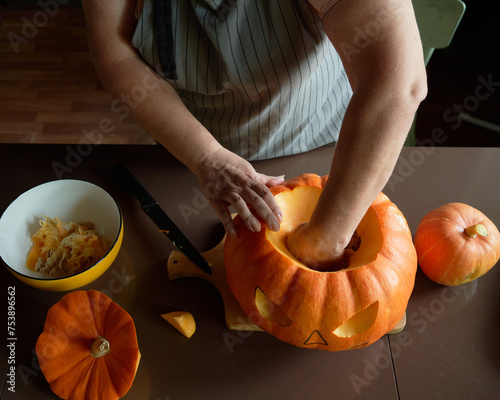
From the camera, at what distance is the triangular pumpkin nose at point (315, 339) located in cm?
68

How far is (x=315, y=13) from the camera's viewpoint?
73cm

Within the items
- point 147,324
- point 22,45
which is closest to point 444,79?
point 147,324

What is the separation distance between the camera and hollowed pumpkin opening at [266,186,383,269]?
0.71 meters

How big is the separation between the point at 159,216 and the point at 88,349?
Answer: 29 cm

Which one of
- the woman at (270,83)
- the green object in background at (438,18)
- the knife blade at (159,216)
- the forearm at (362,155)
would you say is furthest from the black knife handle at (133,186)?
the green object in background at (438,18)

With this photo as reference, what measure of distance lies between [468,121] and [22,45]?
7.78ft

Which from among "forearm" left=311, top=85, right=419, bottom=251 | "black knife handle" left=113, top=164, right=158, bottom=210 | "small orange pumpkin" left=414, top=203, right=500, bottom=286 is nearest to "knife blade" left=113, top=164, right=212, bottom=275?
"black knife handle" left=113, top=164, right=158, bottom=210

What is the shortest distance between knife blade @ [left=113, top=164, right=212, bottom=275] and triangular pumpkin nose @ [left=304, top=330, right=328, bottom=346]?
9.1 inches

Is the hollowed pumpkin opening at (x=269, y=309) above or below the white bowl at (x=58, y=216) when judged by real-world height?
below

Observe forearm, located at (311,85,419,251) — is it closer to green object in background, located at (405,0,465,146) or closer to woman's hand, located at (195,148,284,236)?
woman's hand, located at (195,148,284,236)

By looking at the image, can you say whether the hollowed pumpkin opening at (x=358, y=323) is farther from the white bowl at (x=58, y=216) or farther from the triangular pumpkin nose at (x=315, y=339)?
the white bowl at (x=58, y=216)

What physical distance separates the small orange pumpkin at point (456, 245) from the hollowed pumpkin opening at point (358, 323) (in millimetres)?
190

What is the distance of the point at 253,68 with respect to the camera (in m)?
0.82

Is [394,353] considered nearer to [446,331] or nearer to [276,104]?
[446,331]
